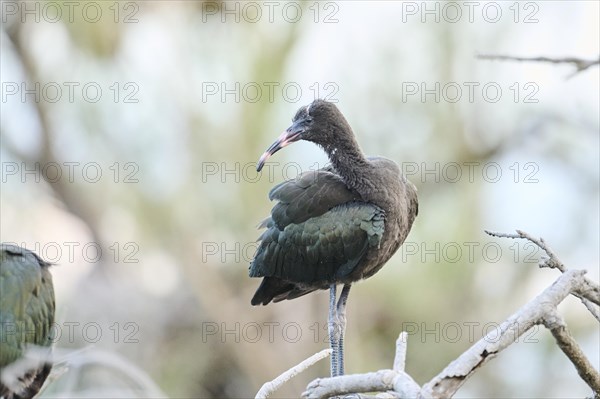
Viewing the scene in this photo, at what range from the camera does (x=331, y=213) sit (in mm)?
5207

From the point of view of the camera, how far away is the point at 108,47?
411 inches

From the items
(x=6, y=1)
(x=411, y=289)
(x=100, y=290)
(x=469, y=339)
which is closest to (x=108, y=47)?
(x=6, y=1)

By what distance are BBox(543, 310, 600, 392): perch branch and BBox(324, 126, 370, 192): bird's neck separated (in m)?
2.01

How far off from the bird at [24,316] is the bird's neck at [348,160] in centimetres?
162

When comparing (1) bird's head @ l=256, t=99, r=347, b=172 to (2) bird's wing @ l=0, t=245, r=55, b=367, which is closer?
(2) bird's wing @ l=0, t=245, r=55, b=367

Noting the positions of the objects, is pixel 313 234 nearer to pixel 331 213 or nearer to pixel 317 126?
pixel 331 213

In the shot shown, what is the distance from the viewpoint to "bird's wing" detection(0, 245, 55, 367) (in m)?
4.57

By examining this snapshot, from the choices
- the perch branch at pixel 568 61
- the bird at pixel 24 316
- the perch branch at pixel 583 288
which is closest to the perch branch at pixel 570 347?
the perch branch at pixel 583 288

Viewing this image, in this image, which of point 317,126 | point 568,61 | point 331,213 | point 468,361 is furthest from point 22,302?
point 568,61

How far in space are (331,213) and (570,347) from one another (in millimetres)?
2108

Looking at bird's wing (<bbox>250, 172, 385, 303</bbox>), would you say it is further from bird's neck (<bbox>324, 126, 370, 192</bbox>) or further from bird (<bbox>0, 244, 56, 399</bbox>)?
bird (<bbox>0, 244, 56, 399</bbox>)

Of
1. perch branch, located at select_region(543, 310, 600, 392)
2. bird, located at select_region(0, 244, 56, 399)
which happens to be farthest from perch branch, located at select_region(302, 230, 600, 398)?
bird, located at select_region(0, 244, 56, 399)

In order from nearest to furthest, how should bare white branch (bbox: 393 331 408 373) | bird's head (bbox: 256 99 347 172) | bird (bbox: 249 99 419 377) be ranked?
bare white branch (bbox: 393 331 408 373), bird (bbox: 249 99 419 377), bird's head (bbox: 256 99 347 172)

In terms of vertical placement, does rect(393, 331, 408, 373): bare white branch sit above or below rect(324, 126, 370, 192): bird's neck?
below
